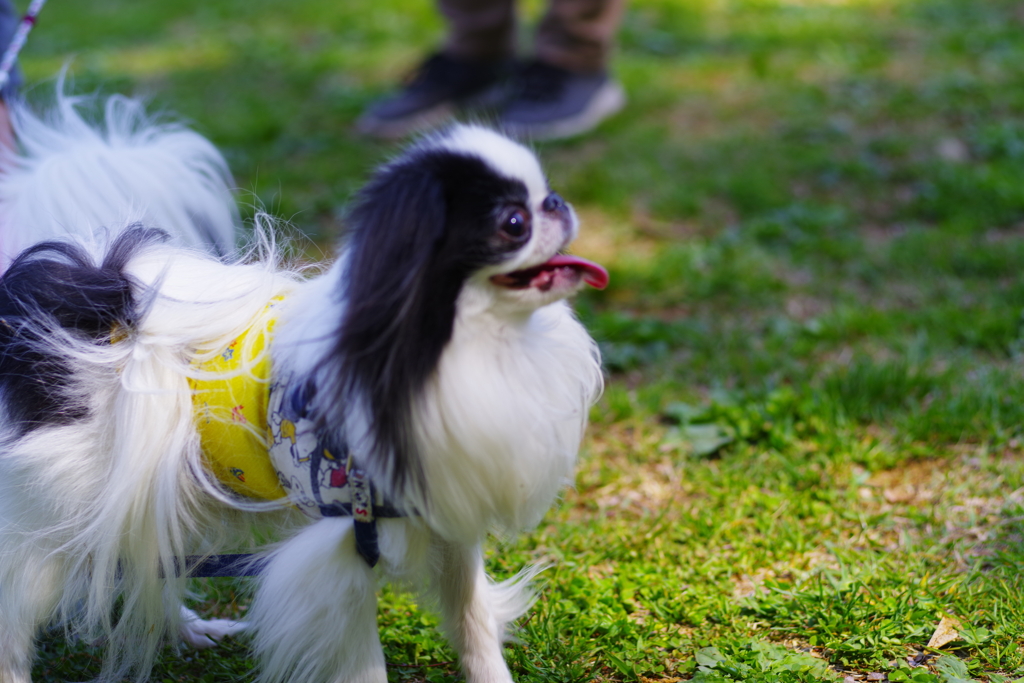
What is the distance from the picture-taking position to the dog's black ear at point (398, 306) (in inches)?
49.4

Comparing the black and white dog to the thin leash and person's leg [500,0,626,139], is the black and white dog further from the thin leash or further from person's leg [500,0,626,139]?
person's leg [500,0,626,139]

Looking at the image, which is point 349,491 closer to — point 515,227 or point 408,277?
point 408,277

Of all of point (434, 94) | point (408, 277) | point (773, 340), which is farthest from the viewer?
point (434, 94)

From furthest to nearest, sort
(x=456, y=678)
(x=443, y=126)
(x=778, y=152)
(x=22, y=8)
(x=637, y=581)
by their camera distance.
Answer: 1. (x=22, y=8)
2. (x=778, y=152)
3. (x=637, y=581)
4. (x=456, y=678)
5. (x=443, y=126)

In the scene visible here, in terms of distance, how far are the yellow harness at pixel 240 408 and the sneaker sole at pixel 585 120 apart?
301 cm

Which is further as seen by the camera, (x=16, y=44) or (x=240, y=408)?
(x=16, y=44)

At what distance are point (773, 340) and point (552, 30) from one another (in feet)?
8.05

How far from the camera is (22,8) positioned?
27.6ft

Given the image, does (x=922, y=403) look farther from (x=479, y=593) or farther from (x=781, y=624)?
(x=479, y=593)

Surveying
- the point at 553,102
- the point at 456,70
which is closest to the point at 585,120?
the point at 553,102

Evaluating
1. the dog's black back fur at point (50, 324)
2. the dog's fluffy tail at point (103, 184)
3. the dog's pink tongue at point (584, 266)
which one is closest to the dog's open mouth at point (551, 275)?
the dog's pink tongue at point (584, 266)

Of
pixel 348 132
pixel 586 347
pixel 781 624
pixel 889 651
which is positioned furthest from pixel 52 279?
pixel 348 132

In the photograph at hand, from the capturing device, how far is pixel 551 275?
54.2 inches

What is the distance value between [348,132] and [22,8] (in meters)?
5.58
